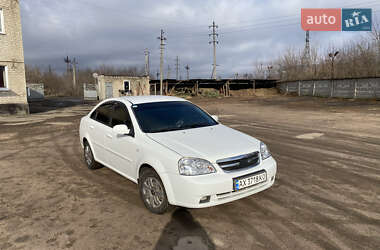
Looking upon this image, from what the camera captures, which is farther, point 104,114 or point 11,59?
point 11,59

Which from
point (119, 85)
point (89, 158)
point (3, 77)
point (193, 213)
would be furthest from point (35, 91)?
point (193, 213)

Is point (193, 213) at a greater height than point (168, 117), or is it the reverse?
point (168, 117)

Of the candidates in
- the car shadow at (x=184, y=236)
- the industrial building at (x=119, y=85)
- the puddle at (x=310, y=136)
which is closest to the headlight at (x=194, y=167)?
the car shadow at (x=184, y=236)

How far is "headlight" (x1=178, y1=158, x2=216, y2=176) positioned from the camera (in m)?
3.21

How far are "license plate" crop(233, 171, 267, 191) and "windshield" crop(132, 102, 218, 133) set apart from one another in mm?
1329

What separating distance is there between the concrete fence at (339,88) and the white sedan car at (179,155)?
28.2m

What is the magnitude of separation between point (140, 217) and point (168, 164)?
87 centimetres

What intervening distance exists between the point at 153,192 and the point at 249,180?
128 centimetres

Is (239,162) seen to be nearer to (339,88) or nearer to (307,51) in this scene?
(339,88)

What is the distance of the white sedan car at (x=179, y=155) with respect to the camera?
127 inches

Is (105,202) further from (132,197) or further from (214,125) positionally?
(214,125)

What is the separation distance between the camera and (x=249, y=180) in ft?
11.1

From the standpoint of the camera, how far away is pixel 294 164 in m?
5.82

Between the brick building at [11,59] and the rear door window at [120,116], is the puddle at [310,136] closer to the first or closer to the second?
the rear door window at [120,116]
